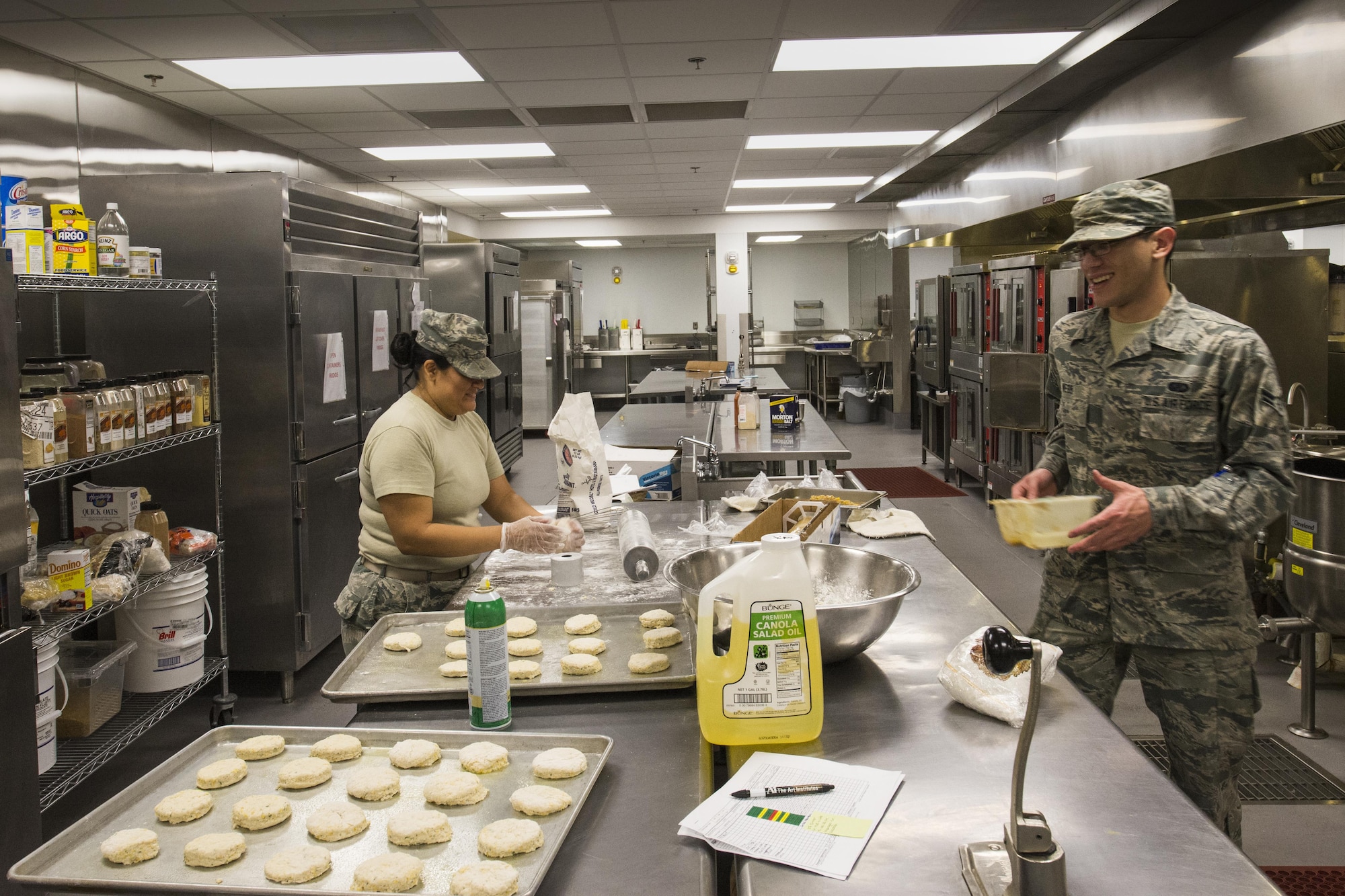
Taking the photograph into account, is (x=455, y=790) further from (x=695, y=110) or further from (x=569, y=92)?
(x=695, y=110)

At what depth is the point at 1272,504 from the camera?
191 centimetres

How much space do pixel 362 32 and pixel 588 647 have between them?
410 centimetres

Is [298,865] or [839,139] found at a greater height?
[839,139]

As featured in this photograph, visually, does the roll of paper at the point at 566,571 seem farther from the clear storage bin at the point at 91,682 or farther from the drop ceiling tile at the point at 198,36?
the drop ceiling tile at the point at 198,36

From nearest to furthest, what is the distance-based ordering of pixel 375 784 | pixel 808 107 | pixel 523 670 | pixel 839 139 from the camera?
pixel 375 784
pixel 523 670
pixel 808 107
pixel 839 139

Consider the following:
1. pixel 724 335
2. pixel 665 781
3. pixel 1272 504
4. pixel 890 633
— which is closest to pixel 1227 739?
pixel 1272 504

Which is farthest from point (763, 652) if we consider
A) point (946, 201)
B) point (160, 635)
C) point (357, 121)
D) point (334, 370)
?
point (946, 201)

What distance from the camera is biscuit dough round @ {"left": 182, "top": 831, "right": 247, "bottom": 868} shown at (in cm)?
111

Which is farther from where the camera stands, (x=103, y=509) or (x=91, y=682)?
(x=103, y=509)

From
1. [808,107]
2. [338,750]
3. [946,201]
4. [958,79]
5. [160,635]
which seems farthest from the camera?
[946,201]

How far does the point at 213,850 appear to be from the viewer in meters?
1.11

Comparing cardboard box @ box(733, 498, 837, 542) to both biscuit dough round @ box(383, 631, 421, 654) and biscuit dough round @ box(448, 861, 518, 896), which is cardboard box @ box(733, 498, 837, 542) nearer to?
biscuit dough round @ box(383, 631, 421, 654)

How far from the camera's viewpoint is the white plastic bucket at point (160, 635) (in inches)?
132

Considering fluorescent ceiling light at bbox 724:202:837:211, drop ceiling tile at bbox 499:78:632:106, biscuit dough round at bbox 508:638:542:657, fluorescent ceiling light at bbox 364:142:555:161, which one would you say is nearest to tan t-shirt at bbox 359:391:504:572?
biscuit dough round at bbox 508:638:542:657
